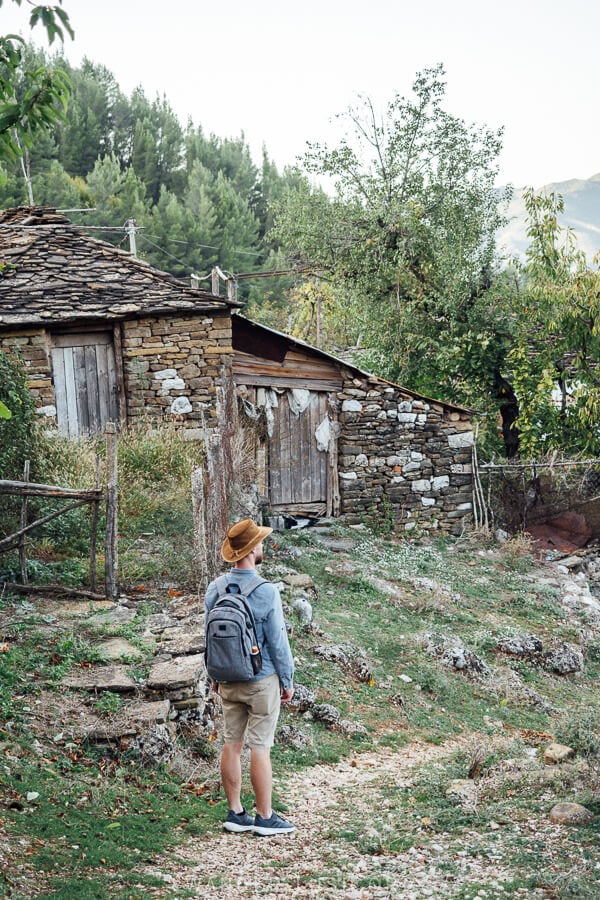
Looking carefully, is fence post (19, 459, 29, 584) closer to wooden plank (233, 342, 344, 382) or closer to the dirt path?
the dirt path

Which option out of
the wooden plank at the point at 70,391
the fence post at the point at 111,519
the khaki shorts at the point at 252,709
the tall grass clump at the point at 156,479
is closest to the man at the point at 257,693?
the khaki shorts at the point at 252,709

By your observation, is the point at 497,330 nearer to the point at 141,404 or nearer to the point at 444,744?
the point at 141,404

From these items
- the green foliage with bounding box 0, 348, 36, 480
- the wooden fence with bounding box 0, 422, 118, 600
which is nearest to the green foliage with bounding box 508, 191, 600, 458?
the green foliage with bounding box 0, 348, 36, 480

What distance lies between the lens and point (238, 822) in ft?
16.0

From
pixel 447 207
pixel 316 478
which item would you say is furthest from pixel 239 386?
pixel 447 207

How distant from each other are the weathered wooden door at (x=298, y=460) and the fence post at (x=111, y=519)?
23.3 feet

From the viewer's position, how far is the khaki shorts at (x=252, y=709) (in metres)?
4.70

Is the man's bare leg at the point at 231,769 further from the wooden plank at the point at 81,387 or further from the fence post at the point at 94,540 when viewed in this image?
the wooden plank at the point at 81,387

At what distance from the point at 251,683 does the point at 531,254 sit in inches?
478

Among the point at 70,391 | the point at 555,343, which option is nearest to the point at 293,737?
the point at 70,391

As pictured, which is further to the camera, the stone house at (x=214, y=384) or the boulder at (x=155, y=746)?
the stone house at (x=214, y=384)

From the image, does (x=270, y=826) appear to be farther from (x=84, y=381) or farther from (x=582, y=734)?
(x=84, y=381)

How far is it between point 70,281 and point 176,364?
6.93ft

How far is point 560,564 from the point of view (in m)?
14.7
